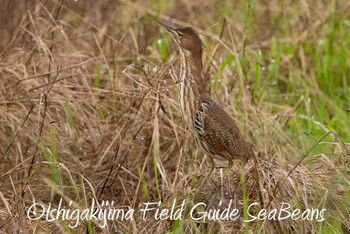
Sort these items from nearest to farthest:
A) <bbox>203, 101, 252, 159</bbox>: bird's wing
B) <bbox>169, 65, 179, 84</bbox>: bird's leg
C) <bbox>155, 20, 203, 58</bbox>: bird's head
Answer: <bbox>203, 101, 252, 159</bbox>: bird's wing
<bbox>155, 20, 203, 58</bbox>: bird's head
<bbox>169, 65, 179, 84</bbox>: bird's leg

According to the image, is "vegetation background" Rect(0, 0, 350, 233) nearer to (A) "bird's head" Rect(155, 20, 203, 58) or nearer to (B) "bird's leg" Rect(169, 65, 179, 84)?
(B) "bird's leg" Rect(169, 65, 179, 84)

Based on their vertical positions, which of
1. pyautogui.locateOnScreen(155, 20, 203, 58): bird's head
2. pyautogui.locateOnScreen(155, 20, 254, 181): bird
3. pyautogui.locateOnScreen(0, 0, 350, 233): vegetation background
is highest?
pyautogui.locateOnScreen(155, 20, 203, 58): bird's head

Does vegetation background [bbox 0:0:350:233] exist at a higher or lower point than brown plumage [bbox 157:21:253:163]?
lower

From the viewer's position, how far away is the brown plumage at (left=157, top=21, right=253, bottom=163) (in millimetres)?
3004

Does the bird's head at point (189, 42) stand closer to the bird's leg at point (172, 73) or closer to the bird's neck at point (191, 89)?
the bird's neck at point (191, 89)

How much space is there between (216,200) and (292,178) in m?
0.33

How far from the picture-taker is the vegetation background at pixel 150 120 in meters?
3.02

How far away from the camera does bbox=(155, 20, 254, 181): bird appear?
3004mm

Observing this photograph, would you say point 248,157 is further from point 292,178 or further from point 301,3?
point 301,3

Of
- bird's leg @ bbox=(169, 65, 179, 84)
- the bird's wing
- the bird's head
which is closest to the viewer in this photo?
the bird's wing

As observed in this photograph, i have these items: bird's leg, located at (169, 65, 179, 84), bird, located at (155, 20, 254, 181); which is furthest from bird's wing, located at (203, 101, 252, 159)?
bird's leg, located at (169, 65, 179, 84)

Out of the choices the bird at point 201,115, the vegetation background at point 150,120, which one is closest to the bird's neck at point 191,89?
the bird at point 201,115

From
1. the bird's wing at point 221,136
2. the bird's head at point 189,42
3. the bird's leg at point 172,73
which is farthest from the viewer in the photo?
the bird's leg at point 172,73

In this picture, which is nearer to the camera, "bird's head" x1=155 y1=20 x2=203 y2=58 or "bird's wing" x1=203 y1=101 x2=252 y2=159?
"bird's wing" x1=203 y1=101 x2=252 y2=159
